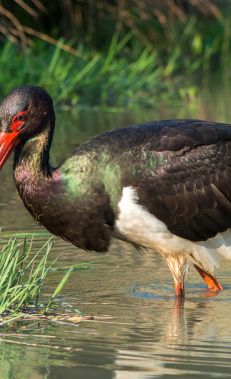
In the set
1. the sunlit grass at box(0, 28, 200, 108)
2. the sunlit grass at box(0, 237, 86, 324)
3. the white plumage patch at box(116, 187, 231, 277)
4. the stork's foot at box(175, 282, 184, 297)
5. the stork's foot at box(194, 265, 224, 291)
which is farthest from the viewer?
the sunlit grass at box(0, 28, 200, 108)

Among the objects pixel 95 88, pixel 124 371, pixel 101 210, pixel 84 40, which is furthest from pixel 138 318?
pixel 84 40

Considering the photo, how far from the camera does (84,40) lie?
15.8m

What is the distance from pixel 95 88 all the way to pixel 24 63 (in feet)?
2.79

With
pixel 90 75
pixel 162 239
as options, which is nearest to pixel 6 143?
pixel 162 239

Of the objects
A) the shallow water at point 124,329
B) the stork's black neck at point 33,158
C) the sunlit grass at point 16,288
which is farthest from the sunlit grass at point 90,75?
the sunlit grass at point 16,288

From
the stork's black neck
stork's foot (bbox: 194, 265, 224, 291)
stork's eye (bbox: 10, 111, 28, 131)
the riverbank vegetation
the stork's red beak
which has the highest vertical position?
stork's eye (bbox: 10, 111, 28, 131)

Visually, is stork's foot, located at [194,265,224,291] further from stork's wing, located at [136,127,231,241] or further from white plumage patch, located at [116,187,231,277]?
stork's wing, located at [136,127,231,241]

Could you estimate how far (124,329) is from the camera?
19.7 ft

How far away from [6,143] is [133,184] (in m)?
0.74

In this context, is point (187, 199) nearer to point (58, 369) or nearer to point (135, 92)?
point (58, 369)

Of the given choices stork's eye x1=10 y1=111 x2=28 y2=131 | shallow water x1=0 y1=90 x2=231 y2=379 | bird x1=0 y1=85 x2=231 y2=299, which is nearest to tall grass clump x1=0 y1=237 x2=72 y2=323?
shallow water x1=0 y1=90 x2=231 y2=379

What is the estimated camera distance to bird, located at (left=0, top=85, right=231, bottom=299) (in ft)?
21.8

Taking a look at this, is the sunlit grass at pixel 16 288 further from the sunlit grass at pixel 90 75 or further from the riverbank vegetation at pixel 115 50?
the sunlit grass at pixel 90 75

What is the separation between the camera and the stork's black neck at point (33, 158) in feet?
22.1
